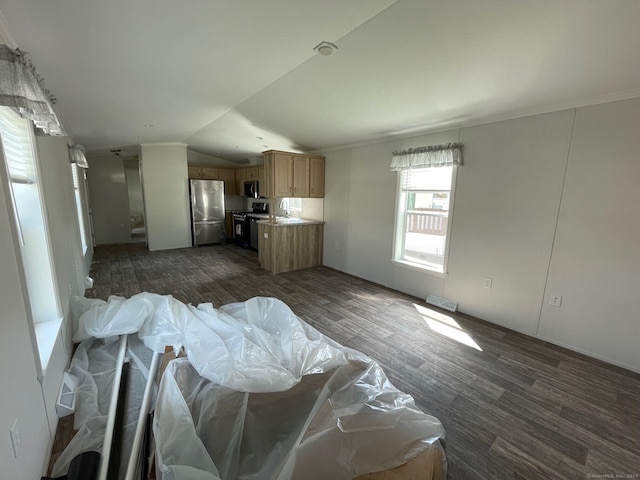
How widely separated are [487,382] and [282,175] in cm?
397

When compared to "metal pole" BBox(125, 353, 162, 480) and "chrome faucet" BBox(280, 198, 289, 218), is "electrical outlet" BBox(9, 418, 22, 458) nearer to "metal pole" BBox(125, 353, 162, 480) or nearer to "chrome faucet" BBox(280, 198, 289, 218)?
"metal pole" BBox(125, 353, 162, 480)

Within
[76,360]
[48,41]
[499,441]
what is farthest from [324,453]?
[48,41]

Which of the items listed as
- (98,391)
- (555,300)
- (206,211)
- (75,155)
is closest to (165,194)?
(206,211)

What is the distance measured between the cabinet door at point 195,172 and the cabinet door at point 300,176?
385 cm

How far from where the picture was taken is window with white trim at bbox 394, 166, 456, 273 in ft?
11.3

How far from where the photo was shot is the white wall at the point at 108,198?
261 inches

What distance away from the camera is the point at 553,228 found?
257 centimetres

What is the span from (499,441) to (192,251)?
6387 millimetres

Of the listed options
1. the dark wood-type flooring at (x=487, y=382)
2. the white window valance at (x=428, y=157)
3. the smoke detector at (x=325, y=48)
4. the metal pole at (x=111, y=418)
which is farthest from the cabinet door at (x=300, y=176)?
the metal pole at (x=111, y=418)

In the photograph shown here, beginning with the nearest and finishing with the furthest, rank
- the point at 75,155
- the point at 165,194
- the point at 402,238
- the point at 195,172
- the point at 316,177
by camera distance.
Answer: the point at 75,155
the point at 402,238
the point at 316,177
the point at 165,194
the point at 195,172

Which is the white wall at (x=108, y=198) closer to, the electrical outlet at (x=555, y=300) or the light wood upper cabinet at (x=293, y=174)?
the light wood upper cabinet at (x=293, y=174)

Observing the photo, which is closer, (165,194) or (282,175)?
(282,175)

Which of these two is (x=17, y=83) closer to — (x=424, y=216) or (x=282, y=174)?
(x=282, y=174)

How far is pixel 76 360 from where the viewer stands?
207 cm
